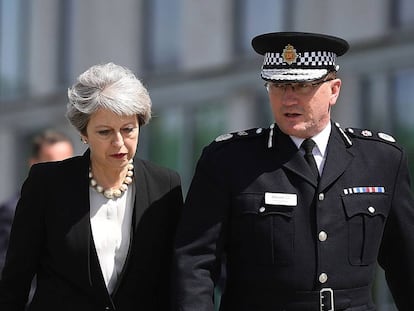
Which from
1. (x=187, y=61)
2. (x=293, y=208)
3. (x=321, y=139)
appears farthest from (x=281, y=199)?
(x=187, y=61)

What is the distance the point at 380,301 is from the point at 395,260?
4967 mm

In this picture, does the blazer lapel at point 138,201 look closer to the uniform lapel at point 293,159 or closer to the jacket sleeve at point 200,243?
the jacket sleeve at point 200,243

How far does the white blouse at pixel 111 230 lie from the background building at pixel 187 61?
5107 mm

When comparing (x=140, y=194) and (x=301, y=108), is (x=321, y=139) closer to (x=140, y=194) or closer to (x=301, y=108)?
(x=301, y=108)

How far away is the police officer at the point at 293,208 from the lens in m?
4.13

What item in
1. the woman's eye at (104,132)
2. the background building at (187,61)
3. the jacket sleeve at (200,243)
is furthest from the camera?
the background building at (187,61)

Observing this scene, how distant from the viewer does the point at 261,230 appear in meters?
4.15

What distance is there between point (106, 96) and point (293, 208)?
764mm

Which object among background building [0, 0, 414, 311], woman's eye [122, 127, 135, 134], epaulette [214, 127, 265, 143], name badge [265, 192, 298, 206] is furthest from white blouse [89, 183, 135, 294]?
background building [0, 0, 414, 311]

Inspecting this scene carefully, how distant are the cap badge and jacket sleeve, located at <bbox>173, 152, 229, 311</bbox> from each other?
0.49 m

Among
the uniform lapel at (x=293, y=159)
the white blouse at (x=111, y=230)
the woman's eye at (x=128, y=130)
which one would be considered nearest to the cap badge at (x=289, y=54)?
the uniform lapel at (x=293, y=159)

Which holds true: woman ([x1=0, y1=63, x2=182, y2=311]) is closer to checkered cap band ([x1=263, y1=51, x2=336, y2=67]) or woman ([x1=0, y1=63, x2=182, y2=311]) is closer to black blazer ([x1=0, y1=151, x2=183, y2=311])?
black blazer ([x1=0, y1=151, x2=183, y2=311])

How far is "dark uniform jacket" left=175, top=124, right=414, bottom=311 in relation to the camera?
4.14 metres

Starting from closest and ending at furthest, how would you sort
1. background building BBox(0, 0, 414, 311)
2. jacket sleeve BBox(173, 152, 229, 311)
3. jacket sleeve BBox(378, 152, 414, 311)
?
jacket sleeve BBox(173, 152, 229, 311) → jacket sleeve BBox(378, 152, 414, 311) → background building BBox(0, 0, 414, 311)
